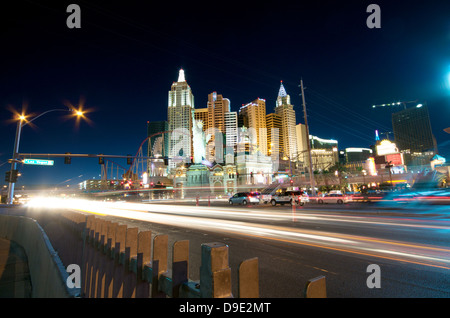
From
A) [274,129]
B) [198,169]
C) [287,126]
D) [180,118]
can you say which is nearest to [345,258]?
[198,169]

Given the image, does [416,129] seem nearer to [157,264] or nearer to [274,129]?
[274,129]

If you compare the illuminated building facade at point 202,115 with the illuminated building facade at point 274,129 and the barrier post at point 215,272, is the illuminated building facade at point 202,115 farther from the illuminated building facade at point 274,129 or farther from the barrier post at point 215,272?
the barrier post at point 215,272

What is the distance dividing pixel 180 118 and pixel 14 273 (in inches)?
6317

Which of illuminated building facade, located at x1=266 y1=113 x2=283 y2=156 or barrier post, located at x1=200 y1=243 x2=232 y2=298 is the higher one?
illuminated building facade, located at x1=266 y1=113 x2=283 y2=156

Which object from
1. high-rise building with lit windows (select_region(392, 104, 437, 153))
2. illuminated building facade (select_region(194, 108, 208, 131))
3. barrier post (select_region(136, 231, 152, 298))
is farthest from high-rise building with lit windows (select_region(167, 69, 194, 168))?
high-rise building with lit windows (select_region(392, 104, 437, 153))

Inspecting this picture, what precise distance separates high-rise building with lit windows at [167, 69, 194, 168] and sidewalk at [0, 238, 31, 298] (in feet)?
A: 501

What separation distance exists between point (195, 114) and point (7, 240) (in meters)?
168

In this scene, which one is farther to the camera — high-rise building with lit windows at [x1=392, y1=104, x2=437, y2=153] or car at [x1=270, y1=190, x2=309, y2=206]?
high-rise building with lit windows at [x1=392, y1=104, x2=437, y2=153]

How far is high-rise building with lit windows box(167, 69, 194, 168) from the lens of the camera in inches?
6348

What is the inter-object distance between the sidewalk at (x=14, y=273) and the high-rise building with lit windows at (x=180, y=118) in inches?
6011

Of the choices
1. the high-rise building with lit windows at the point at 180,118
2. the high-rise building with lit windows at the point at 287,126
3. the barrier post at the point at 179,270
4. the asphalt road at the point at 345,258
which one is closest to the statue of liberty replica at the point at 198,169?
the high-rise building with lit windows at the point at 180,118

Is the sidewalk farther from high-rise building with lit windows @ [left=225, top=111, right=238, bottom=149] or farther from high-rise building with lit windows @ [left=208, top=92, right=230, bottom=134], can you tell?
high-rise building with lit windows @ [left=208, top=92, right=230, bottom=134]
